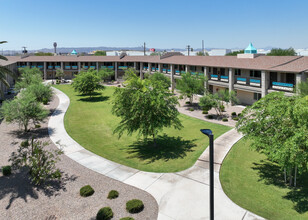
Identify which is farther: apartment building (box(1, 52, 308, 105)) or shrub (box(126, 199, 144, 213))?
apartment building (box(1, 52, 308, 105))

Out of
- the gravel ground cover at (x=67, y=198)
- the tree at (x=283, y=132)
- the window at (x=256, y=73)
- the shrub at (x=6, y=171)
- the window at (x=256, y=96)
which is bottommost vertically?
the gravel ground cover at (x=67, y=198)

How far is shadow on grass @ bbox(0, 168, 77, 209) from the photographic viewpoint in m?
15.9

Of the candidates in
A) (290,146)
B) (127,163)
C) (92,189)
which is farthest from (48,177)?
(290,146)

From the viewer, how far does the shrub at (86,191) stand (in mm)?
15586

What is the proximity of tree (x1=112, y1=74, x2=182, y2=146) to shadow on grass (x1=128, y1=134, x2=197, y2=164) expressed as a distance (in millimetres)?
2370

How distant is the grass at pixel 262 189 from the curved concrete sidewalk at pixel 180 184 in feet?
2.25

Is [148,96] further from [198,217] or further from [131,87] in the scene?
[198,217]

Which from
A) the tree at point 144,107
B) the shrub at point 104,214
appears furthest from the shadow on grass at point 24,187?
the tree at point 144,107

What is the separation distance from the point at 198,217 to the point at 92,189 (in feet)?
23.6

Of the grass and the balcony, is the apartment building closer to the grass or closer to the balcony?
the balcony

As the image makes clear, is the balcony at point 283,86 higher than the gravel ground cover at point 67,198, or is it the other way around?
the balcony at point 283,86

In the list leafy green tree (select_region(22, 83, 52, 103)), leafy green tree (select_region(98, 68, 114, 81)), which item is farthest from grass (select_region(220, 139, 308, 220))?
leafy green tree (select_region(98, 68, 114, 81))

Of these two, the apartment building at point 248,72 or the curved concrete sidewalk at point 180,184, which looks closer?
the curved concrete sidewalk at point 180,184

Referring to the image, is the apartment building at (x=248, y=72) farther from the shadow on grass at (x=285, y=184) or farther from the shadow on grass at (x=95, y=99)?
the shadow on grass at (x=95, y=99)
